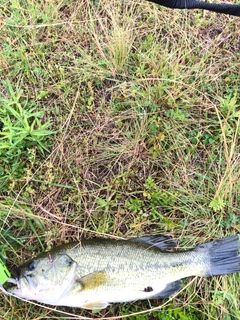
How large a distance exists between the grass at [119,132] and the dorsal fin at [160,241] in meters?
0.20

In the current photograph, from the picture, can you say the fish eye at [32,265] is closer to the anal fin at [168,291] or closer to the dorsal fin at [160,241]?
the dorsal fin at [160,241]

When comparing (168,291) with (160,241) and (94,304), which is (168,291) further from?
(94,304)

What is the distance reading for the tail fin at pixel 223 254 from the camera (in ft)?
9.31

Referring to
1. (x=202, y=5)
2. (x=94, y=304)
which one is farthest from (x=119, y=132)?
(x=94, y=304)

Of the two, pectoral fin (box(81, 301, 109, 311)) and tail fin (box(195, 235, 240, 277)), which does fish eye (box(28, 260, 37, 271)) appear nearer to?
pectoral fin (box(81, 301, 109, 311))

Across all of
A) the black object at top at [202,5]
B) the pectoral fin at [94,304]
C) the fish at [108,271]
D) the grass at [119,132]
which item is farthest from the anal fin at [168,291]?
the black object at top at [202,5]

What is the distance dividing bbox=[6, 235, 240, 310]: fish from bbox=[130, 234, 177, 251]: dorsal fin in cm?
4

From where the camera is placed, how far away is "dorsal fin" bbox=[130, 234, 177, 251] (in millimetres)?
2882

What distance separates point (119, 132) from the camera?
3326 mm

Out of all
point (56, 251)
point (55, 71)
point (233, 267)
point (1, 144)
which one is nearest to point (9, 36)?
point (55, 71)

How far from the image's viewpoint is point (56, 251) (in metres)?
2.71

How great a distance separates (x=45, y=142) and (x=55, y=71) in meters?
0.74

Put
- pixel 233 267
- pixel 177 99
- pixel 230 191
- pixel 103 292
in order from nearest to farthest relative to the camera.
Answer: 1. pixel 103 292
2. pixel 233 267
3. pixel 230 191
4. pixel 177 99

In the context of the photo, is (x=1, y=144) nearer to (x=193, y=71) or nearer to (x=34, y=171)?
(x=34, y=171)
